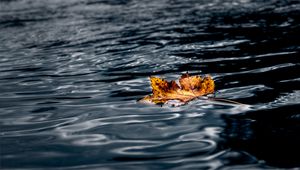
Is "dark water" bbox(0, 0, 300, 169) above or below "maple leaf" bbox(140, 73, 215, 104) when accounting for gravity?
below

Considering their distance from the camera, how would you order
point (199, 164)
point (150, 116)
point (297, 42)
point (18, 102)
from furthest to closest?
point (297, 42) → point (18, 102) → point (150, 116) → point (199, 164)

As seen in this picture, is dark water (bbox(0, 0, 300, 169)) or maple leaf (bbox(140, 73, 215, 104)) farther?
maple leaf (bbox(140, 73, 215, 104))

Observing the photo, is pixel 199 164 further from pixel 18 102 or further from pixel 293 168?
pixel 18 102

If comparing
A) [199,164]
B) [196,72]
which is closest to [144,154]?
[199,164]

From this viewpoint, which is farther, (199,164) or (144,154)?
(144,154)
